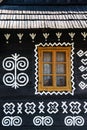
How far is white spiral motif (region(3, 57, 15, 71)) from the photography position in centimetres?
1180

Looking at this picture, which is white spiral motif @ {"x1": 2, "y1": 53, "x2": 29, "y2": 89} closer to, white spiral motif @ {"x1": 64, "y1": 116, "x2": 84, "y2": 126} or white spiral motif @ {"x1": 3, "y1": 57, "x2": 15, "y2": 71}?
white spiral motif @ {"x1": 3, "y1": 57, "x2": 15, "y2": 71}

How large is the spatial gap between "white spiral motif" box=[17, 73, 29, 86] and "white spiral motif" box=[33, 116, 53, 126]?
2.99 ft

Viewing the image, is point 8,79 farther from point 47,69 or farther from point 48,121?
point 48,121

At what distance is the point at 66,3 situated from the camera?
13125 mm

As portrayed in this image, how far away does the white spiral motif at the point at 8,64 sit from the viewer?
38.7 ft

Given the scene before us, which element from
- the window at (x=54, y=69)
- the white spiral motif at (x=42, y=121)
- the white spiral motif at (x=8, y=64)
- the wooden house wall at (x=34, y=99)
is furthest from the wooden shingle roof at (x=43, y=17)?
the white spiral motif at (x=42, y=121)

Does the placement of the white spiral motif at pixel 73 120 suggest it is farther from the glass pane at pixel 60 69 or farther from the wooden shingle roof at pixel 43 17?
the wooden shingle roof at pixel 43 17

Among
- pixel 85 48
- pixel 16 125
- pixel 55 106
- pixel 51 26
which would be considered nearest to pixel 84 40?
pixel 85 48

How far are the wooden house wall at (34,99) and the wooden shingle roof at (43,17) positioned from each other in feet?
1.23

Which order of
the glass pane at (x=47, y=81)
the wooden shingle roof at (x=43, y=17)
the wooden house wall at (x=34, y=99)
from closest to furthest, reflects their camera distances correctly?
the wooden shingle roof at (x=43, y=17)
the wooden house wall at (x=34, y=99)
the glass pane at (x=47, y=81)

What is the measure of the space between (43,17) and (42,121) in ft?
8.55

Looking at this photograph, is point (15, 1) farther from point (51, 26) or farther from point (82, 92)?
point (82, 92)

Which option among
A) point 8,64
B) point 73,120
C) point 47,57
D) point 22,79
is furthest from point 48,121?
point 8,64

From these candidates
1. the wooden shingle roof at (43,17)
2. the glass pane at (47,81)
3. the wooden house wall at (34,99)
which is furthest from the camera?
the glass pane at (47,81)
